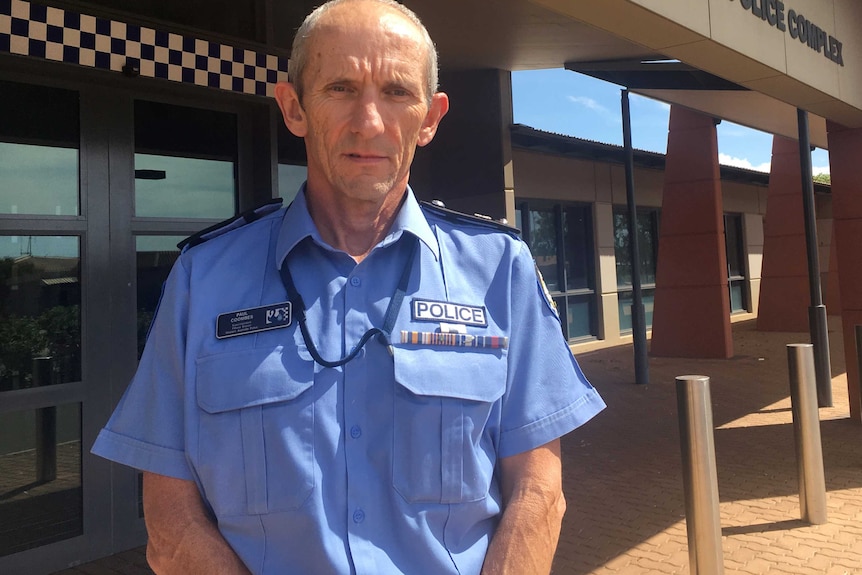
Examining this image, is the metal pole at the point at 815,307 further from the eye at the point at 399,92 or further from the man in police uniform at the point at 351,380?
the eye at the point at 399,92

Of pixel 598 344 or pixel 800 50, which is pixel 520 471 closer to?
pixel 800 50

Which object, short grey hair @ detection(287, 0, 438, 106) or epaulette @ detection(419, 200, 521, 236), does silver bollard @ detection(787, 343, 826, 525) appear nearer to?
epaulette @ detection(419, 200, 521, 236)

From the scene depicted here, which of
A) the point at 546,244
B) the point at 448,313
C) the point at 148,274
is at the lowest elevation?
the point at 448,313

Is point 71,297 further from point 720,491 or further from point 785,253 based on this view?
point 785,253

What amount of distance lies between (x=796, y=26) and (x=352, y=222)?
536 cm

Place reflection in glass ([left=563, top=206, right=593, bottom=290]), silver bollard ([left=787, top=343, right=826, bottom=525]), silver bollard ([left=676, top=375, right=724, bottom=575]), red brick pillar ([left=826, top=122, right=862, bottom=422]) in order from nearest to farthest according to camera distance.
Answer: silver bollard ([left=676, top=375, right=724, bottom=575]) → silver bollard ([left=787, top=343, right=826, bottom=525]) → red brick pillar ([left=826, top=122, right=862, bottom=422]) → reflection in glass ([left=563, top=206, right=593, bottom=290])

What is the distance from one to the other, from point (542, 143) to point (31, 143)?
33.5 feet

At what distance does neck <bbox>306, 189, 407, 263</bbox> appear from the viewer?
152 cm

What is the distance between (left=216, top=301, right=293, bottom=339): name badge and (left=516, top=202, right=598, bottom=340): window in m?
12.5

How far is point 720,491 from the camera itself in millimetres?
5242

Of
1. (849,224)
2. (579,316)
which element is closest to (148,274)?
(849,224)

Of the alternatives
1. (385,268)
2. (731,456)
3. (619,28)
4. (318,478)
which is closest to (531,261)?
(385,268)

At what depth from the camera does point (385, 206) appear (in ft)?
5.08

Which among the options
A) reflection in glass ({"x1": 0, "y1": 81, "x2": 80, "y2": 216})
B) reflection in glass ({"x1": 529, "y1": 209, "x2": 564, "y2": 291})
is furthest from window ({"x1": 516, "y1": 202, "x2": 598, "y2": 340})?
reflection in glass ({"x1": 0, "y1": 81, "x2": 80, "y2": 216})
